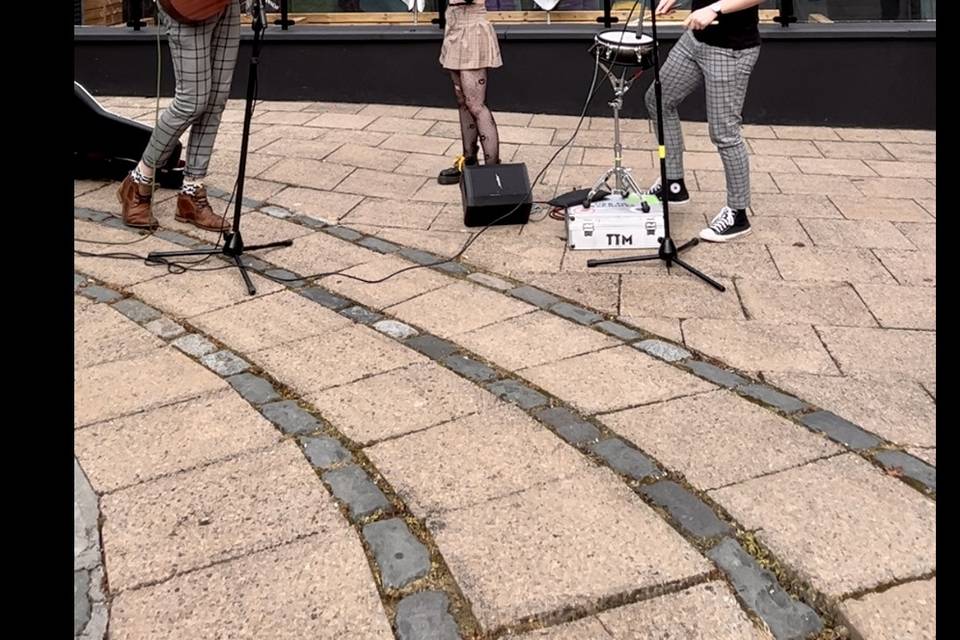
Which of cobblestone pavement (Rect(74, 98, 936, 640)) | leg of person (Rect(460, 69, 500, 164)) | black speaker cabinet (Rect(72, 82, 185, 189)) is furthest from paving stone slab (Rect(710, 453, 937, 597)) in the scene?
black speaker cabinet (Rect(72, 82, 185, 189))

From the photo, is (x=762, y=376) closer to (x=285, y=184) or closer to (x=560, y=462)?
(x=560, y=462)

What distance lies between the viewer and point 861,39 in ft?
24.5

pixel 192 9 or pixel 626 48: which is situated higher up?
pixel 192 9

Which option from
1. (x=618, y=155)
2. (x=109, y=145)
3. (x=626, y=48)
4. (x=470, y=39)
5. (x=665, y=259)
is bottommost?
(x=665, y=259)

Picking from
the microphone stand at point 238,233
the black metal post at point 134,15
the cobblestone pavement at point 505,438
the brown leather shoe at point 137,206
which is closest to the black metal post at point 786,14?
the cobblestone pavement at point 505,438

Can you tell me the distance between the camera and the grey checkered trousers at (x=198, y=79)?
4316 millimetres

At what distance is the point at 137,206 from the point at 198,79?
89cm

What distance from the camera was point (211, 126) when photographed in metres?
4.64

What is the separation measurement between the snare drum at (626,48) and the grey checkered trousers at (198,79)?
1758mm

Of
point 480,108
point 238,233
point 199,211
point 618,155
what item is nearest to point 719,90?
point 618,155

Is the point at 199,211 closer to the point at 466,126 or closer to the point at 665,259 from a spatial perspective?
the point at 466,126

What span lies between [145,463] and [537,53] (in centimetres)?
630

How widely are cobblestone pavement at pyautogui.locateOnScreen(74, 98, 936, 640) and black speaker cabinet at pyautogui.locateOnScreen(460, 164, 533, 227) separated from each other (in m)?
0.15

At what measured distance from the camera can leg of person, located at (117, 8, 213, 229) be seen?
170 inches
